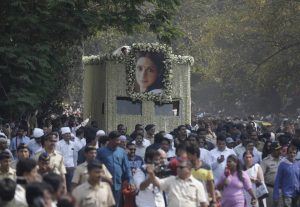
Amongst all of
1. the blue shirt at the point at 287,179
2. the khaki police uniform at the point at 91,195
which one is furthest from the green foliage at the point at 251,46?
the khaki police uniform at the point at 91,195

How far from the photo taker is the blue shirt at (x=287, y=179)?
15.4 meters

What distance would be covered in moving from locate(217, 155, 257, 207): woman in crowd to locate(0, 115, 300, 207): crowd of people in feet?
0.05

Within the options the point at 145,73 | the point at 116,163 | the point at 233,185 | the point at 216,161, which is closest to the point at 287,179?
the point at 216,161

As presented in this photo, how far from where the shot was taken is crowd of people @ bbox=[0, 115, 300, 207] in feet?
34.4

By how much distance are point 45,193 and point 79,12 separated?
14.4 meters

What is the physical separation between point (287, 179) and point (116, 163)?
9.62 ft

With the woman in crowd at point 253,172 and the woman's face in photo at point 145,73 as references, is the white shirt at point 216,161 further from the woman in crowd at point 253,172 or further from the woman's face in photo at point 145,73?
the woman's face in photo at point 145,73

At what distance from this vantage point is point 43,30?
22.2 meters

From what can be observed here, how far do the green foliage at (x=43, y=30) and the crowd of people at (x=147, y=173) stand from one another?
8.48 feet

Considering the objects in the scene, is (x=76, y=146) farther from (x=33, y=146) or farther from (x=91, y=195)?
(x=91, y=195)

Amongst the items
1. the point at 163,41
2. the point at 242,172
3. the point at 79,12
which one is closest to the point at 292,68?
the point at 163,41

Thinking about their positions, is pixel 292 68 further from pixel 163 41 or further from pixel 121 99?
pixel 163 41

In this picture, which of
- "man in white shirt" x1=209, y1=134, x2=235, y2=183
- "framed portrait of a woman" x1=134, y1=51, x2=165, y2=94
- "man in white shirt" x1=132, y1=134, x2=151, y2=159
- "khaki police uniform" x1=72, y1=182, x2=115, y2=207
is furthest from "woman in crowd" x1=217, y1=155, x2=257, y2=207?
"framed portrait of a woman" x1=134, y1=51, x2=165, y2=94

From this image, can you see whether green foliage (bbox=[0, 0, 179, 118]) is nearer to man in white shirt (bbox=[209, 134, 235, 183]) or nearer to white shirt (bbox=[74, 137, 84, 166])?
white shirt (bbox=[74, 137, 84, 166])
